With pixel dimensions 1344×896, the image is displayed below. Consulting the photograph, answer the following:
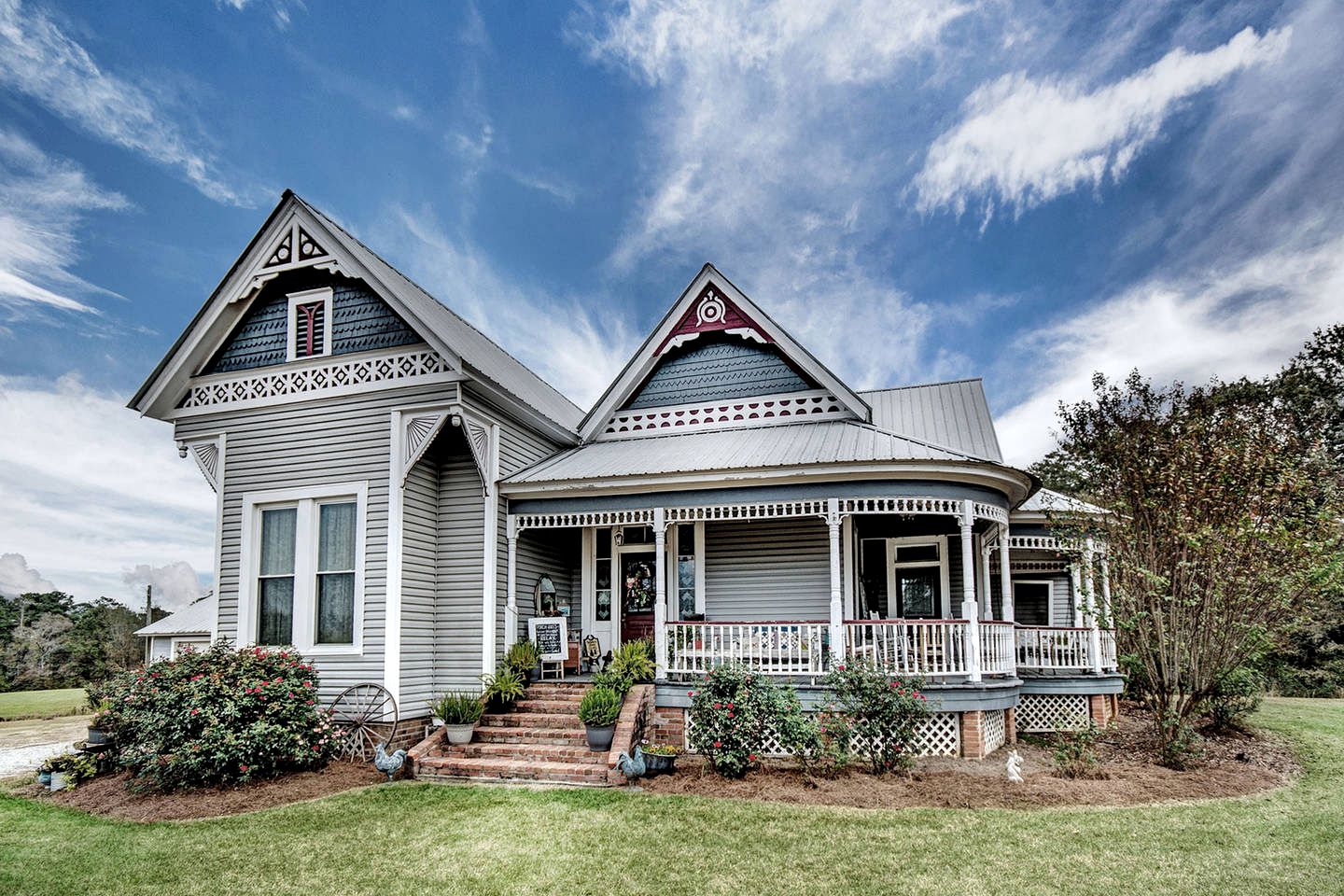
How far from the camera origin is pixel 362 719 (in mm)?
10945

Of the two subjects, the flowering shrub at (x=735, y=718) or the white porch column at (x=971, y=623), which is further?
the white porch column at (x=971, y=623)

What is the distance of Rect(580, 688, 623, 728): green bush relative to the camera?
1028 centimetres

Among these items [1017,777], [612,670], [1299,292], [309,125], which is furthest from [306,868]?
[1299,292]

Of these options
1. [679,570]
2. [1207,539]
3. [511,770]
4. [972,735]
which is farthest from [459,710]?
[1207,539]

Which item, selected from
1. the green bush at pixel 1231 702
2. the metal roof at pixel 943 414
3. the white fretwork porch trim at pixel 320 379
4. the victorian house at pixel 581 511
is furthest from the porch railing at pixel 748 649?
the green bush at pixel 1231 702

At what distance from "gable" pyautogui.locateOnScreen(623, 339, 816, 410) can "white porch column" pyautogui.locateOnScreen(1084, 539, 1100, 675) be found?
5.30 metres

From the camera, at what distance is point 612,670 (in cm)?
1143

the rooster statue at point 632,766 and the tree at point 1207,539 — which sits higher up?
the tree at point 1207,539

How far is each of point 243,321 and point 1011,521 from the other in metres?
13.5

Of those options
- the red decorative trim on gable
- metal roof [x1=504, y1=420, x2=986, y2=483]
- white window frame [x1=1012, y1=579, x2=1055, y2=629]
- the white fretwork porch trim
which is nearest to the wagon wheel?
metal roof [x1=504, y1=420, x2=986, y2=483]

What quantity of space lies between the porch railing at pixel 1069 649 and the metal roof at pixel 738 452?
13.0ft

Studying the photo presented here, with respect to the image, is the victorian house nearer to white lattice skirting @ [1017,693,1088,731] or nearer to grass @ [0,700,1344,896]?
white lattice skirting @ [1017,693,1088,731]

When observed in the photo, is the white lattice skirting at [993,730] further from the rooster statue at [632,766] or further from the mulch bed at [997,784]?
the rooster statue at [632,766]

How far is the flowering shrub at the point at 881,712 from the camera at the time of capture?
9859 millimetres
